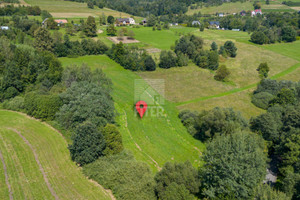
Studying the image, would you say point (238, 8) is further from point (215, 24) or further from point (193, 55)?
point (193, 55)

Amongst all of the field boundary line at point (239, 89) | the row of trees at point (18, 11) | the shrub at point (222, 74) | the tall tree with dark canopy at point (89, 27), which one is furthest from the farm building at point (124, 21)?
the field boundary line at point (239, 89)

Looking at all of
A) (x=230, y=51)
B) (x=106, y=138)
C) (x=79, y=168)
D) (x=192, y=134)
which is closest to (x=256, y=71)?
(x=230, y=51)

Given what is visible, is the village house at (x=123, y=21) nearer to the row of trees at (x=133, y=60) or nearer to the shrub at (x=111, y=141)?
the row of trees at (x=133, y=60)

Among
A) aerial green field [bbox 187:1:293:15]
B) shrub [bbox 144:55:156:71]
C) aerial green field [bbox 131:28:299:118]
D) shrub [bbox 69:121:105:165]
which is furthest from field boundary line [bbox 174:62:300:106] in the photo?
aerial green field [bbox 187:1:293:15]

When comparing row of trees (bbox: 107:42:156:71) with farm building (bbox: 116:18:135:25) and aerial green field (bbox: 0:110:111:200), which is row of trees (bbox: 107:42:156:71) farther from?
farm building (bbox: 116:18:135:25)

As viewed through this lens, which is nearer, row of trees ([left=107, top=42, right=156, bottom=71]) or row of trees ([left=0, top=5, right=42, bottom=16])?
row of trees ([left=107, top=42, right=156, bottom=71])

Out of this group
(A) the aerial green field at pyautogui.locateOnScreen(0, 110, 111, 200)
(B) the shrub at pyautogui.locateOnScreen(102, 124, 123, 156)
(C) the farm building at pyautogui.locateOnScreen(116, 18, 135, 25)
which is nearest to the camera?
(A) the aerial green field at pyautogui.locateOnScreen(0, 110, 111, 200)

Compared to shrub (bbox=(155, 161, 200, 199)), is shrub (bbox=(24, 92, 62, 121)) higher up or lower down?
higher up
